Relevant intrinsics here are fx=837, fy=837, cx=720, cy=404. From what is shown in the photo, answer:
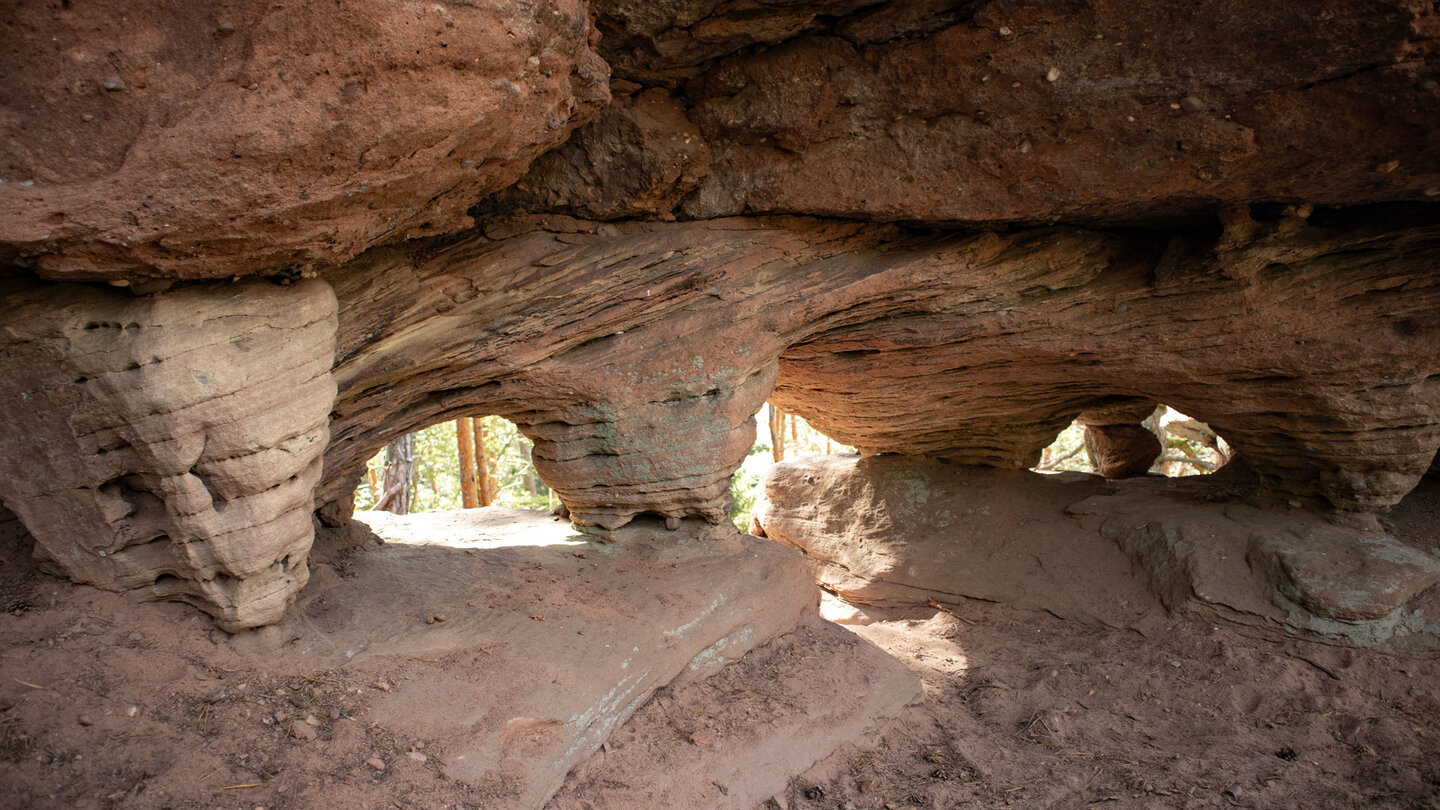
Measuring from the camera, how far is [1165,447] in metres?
15.3

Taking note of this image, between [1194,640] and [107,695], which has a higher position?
[107,695]

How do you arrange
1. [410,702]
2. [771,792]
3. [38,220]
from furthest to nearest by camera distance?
1. [771,792]
2. [410,702]
3. [38,220]

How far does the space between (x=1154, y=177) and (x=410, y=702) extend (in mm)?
4864

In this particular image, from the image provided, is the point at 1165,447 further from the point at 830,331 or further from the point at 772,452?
the point at 830,331

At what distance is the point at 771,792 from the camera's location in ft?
15.0

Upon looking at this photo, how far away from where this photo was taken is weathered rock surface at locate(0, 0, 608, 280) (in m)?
2.67

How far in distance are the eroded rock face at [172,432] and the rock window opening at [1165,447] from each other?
7319mm

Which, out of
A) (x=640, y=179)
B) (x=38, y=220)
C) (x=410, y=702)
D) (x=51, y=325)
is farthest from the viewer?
(x=640, y=179)

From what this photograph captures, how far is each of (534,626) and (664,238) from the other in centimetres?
249

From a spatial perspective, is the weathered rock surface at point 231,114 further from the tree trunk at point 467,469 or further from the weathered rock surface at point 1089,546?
the tree trunk at point 467,469

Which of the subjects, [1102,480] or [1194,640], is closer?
[1194,640]

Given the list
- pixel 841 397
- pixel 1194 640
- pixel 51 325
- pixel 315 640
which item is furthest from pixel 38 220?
pixel 1194 640

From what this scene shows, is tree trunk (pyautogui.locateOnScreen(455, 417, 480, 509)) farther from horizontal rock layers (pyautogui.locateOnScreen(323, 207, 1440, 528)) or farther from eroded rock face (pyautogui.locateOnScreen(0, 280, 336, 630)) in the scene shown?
eroded rock face (pyautogui.locateOnScreen(0, 280, 336, 630))

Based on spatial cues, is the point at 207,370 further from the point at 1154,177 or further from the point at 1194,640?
the point at 1194,640
